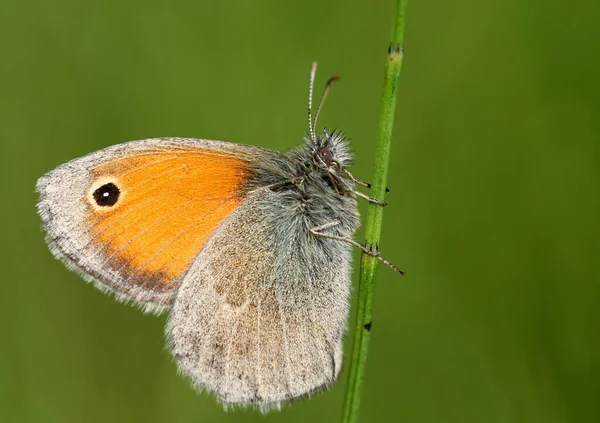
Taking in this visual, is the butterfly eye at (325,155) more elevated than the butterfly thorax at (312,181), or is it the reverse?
the butterfly eye at (325,155)

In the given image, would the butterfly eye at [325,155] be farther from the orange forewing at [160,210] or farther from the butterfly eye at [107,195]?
the butterfly eye at [107,195]

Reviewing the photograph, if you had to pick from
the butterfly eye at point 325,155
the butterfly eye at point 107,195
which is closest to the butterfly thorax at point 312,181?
the butterfly eye at point 325,155

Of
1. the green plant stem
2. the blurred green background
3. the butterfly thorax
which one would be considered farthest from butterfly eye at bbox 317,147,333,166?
the blurred green background

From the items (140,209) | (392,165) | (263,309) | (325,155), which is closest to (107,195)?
(140,209)

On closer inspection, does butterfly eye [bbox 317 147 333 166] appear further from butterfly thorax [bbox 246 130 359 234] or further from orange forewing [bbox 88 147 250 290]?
orange forewing [bbox 88 147 250 290]

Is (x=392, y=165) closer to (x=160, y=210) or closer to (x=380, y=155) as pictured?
(x=160, y=210)

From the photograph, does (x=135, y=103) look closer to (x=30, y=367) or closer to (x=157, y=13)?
(x=157, y=13)

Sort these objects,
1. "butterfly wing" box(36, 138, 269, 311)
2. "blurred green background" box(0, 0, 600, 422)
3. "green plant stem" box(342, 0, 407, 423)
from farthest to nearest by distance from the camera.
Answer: "blurred green background" box(0, 0, 600, 422) < "butterfly wing" box(36, 138, 269, 311) < "green plant stem" box(342, 0, 407, 423)
